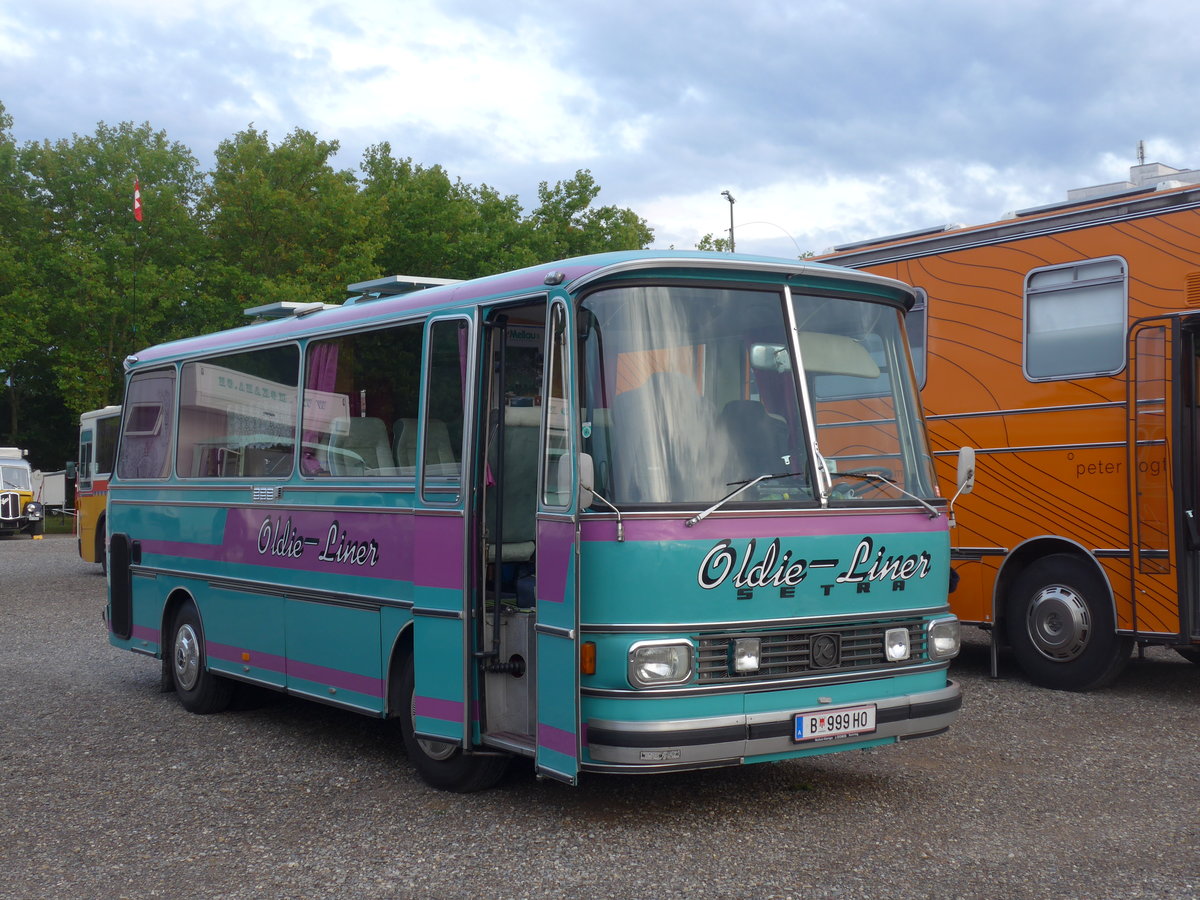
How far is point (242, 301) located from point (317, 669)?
2863cm

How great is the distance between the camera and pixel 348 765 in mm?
8047

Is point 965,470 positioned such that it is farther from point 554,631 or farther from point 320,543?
point 320,543

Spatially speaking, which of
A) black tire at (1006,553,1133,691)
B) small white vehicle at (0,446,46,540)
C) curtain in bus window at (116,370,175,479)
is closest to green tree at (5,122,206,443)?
small white vehicle at (0,446,46,540)

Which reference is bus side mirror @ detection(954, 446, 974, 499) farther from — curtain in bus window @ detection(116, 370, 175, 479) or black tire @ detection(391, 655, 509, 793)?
curtain in bus window @ detection(116, 370, 175, 479)

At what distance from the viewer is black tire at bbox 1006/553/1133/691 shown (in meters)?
9.97

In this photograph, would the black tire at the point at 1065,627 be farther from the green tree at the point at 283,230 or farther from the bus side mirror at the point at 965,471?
the green tree at the point at 283,230

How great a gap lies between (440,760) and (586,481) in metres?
2.14

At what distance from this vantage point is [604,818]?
657 cm

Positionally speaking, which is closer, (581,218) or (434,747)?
(434,747)

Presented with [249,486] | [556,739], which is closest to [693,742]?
[556,739]

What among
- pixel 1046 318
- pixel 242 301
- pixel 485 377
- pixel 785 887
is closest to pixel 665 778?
pixel 785 887

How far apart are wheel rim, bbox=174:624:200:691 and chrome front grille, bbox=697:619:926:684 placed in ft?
17.5

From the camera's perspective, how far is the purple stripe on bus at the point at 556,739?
6055 mm

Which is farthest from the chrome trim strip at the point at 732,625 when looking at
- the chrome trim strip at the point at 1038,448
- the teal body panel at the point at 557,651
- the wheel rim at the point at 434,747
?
the chrome trim strip at the point at 1038,448
